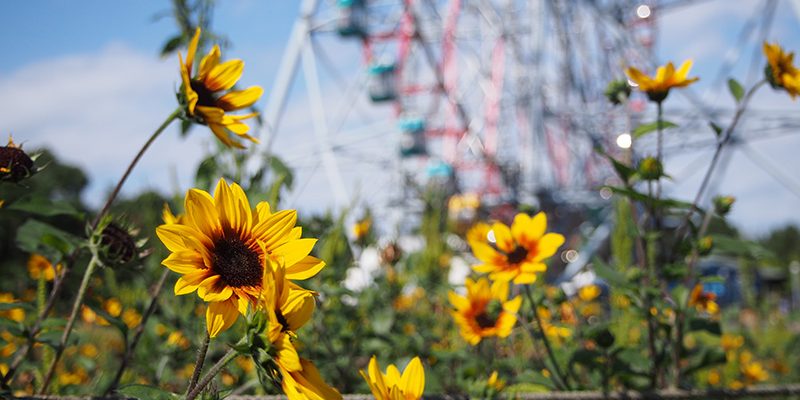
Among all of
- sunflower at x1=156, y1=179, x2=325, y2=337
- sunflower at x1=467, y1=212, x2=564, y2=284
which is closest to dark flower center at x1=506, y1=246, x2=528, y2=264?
sunflower at x1=467, y1=212, x2=564, y2=284

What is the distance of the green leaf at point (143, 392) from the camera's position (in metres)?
0.33

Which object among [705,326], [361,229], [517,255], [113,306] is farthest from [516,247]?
[113,306]

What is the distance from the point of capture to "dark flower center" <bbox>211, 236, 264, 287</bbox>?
0.34 metres

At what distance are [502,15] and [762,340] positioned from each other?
705cm

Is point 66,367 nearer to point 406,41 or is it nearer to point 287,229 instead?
point 287,229

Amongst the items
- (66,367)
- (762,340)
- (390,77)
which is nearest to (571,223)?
(390,77)

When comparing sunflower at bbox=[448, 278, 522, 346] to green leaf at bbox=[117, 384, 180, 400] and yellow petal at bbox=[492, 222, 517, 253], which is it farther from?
green leaf at bbox=[117, 384, 180, 400]

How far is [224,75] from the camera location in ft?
1.59

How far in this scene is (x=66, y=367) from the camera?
4.86 ft

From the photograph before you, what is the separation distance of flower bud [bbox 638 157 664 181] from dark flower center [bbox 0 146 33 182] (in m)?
0.52

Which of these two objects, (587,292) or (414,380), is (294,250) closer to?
(414,380)

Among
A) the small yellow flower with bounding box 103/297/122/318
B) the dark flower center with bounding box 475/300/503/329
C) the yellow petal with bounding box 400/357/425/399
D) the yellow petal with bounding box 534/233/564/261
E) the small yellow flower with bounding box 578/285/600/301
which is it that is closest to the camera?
the yellow petal with bounding box 400/357/425/399

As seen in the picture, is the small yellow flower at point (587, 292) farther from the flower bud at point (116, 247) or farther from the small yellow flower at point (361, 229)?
the flower bud at point (116, 247)

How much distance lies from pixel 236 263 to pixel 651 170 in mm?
448
